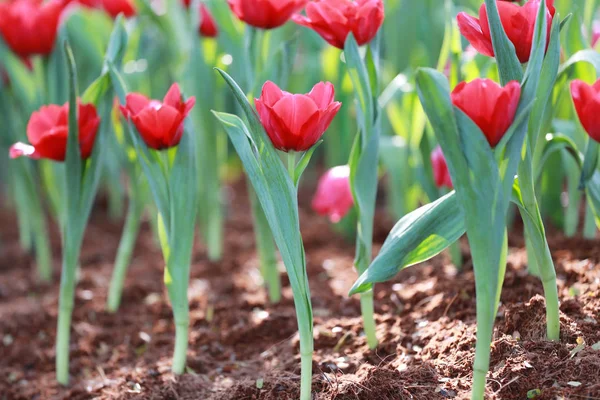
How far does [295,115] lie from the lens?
0.93m

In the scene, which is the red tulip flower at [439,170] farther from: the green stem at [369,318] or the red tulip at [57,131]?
the red tulip at [57,131]

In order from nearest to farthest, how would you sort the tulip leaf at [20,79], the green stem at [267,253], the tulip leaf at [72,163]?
the tulip leaf at [72,163], the green stem at [267,253], the tulip leaf at [20,79]

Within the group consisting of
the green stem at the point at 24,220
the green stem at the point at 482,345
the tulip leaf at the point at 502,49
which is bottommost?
the green stem at the point at 24,220

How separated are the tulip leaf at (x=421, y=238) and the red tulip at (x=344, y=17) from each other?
0.32 metres

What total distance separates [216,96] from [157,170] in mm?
676

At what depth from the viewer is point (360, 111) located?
1.18 metres

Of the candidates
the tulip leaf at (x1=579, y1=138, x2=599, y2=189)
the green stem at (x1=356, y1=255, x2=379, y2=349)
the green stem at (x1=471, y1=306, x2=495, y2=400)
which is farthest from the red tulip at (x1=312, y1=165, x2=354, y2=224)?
the green stem at (x1=471, y1=306, x2=495, y2=400)

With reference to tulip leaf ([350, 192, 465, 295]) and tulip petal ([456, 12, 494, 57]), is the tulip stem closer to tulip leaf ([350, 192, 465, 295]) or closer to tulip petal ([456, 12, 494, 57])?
tulip leaf ([350, 192, 465, 295])

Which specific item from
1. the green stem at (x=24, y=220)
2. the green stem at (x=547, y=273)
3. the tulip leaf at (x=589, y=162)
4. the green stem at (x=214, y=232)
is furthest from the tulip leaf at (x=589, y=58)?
the green stem at (x=24, y=220)

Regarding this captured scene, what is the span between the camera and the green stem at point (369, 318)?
1.22 m

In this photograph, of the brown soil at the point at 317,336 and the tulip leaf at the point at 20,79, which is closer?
the brown soil at the point at 317,336

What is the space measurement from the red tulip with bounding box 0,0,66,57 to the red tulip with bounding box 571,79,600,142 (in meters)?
1.18

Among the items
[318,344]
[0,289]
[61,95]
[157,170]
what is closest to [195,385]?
[318,344]

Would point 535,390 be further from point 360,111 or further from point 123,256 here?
point 123,256
